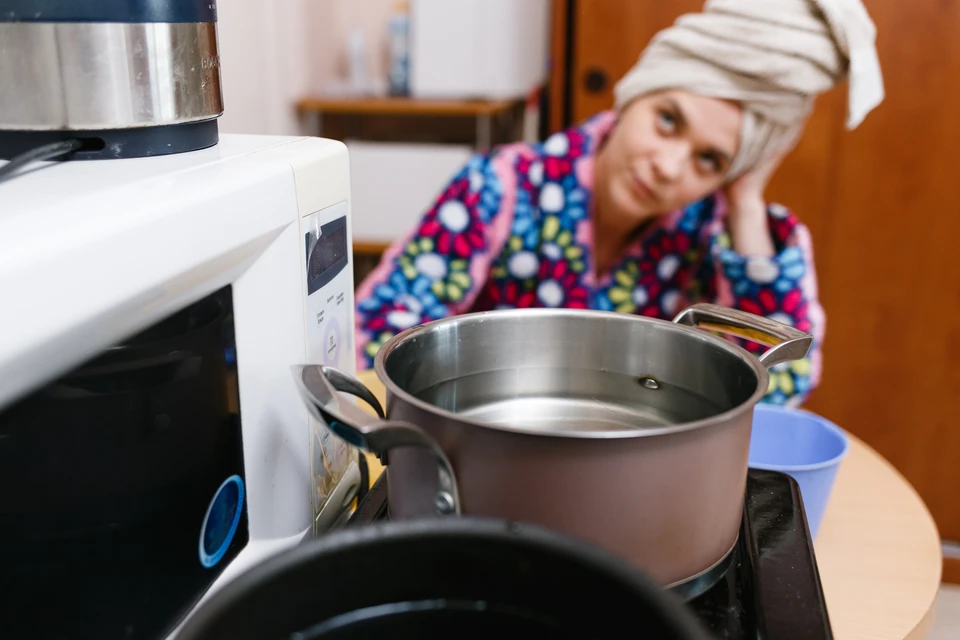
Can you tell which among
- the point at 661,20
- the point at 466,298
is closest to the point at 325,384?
the point at 466,298

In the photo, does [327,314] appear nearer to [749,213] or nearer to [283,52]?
[749,213]

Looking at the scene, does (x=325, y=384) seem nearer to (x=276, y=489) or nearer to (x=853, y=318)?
(x=276, y=489)

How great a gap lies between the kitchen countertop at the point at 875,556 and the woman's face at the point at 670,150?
0.48m

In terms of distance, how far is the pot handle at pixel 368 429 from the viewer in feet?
1.13

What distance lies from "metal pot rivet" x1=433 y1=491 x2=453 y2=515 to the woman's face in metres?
0.84

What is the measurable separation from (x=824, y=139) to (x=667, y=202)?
2.28 ft

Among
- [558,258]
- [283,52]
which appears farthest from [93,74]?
[283,52]

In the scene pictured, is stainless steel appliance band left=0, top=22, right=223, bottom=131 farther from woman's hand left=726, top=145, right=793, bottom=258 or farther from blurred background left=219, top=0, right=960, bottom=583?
blurred background left=219, top=0, right=960, bottom=583

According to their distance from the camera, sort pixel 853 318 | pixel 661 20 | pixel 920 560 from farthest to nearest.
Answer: pixel 853 318 → pixel 661 20 → pixel 920 560

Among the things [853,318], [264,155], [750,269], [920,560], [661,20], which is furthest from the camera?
[853,318]

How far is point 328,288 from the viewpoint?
534 millimetres

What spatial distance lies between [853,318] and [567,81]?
0.82m

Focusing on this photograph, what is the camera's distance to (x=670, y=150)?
3.69ft

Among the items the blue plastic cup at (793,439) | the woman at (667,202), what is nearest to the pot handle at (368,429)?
the blue plastic cup at (793,439)
